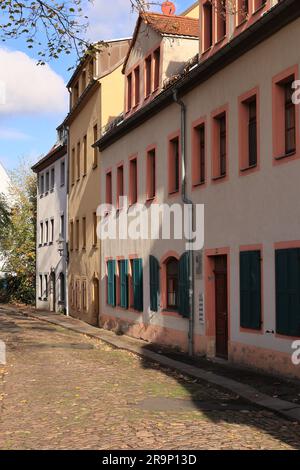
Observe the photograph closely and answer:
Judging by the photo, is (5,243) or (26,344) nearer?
(26,344)

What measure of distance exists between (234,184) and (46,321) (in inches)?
752

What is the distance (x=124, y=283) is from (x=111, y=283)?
2.13 meters

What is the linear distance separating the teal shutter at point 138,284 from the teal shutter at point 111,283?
307 centimetres

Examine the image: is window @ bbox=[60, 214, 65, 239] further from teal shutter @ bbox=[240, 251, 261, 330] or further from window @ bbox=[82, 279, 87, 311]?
teal shutter @ bbox=[240, 251, 261, 330]

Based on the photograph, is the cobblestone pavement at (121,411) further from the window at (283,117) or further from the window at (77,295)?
the window at (77,295)

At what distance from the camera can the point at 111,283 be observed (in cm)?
2623

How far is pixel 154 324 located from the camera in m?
20.9

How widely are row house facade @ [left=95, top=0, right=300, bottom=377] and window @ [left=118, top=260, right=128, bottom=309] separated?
0.20 ft

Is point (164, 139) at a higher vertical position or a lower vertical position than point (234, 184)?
higher

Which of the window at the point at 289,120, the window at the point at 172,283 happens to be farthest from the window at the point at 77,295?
the window at the point at 289,120

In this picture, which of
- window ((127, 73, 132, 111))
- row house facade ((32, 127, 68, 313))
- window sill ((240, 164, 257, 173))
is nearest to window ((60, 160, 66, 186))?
row house facade ((32, 127, 68, 313))

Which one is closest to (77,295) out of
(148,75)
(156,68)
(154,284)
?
(154,284)
